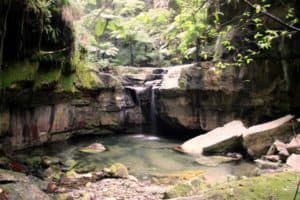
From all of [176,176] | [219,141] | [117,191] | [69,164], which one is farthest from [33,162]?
[219,141]

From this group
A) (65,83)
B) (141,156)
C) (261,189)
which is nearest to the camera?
(261,189)

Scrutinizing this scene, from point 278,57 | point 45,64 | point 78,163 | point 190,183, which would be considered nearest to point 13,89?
point 45,64

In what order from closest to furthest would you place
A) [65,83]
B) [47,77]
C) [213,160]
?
1. [47,77]
2. [213,160]
3. [65,83]

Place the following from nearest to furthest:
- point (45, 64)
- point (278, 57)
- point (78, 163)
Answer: point (45, 64) < point (78, 163) < point (278, 57)

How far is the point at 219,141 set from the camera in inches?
366

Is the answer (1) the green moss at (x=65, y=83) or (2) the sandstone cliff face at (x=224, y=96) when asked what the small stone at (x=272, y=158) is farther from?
(1) the green moss at (x=65, y=83)

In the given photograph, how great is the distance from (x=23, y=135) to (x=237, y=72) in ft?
21.4

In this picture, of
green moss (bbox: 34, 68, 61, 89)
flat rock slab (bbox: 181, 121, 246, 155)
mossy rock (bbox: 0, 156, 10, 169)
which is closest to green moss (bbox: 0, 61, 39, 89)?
green moss (bbox: 34, 68, 61, 89)

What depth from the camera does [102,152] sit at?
9.84 metres

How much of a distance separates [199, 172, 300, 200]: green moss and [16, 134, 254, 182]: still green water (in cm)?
354

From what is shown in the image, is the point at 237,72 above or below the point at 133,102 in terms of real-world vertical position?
above

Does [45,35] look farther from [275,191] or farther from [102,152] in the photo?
[275,191]

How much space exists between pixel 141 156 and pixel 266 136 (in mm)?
3514

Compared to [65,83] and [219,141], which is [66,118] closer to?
[65,83]
